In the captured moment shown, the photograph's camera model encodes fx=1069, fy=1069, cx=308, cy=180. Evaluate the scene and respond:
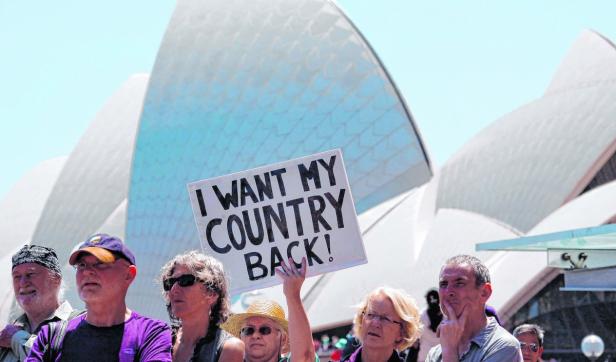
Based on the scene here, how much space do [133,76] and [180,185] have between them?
32.3 ft

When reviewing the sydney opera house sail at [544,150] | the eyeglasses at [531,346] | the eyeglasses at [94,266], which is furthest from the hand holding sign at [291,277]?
the sydney opera house sail at [544,150]

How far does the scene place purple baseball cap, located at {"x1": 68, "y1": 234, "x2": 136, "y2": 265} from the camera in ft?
11.4

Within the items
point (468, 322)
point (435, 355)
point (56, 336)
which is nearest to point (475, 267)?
point (468, 322)

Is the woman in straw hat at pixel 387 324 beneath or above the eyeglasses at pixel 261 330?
beneath

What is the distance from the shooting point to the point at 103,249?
3510 millimetres

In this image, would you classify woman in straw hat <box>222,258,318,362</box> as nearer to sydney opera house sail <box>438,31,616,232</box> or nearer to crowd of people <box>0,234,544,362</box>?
crowd of people <box>0,234,544,362</box>

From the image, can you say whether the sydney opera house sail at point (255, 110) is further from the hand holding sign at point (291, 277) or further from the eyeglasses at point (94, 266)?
the eyeglasses at point (94, 266)

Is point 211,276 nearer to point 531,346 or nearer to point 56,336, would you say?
point 56,336

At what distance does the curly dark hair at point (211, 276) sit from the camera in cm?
394

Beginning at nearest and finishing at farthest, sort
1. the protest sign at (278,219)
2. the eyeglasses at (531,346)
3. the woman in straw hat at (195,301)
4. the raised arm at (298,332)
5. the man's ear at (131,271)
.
A: the man's ear at (131,271)
the woman in straw hat at (195,301)
the raised arm at (298,332)
the protest sign at (278,219)
the eyeglasses at (531,346)

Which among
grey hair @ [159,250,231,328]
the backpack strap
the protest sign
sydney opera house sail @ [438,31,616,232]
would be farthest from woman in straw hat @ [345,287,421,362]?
sydney opera house sail @ [438,31,616,232]

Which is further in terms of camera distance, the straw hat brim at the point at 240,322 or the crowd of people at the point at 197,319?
the straw hat brim at the point at 240,322

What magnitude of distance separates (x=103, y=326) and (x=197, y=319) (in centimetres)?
47

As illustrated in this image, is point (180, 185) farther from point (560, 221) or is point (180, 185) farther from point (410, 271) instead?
point (560, 221)
